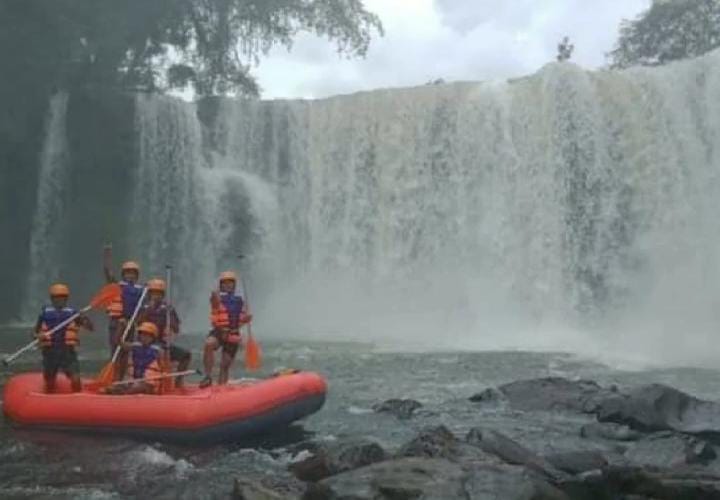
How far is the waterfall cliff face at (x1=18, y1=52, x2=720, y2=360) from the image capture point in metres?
22.0

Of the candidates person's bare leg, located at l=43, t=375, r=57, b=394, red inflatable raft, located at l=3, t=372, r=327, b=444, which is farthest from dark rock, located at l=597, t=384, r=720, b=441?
person's bare leg, located at l=43, t=375, r=57, b=394

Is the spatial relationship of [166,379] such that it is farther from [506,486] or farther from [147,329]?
[506,486]

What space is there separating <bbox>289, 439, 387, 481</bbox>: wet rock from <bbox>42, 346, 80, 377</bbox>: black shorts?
2.92m

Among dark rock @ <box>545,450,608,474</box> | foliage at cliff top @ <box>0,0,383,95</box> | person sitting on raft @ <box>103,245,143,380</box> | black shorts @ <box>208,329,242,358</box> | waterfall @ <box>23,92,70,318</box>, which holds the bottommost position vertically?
dark rock @ <box>545,450,608,474</box>

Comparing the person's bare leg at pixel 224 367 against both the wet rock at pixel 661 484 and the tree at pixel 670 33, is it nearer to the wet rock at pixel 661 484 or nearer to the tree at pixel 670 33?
the wet rock at pixel 661 484

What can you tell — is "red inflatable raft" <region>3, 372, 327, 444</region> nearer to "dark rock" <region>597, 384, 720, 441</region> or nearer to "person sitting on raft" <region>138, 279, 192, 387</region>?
"person sitting on raft" <region>138, 279, 192, 387</region>

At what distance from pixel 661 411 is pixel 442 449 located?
331 centimetres

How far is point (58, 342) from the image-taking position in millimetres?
10070

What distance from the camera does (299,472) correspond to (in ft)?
27.5

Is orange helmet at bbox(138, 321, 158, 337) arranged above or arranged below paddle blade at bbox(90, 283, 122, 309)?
below

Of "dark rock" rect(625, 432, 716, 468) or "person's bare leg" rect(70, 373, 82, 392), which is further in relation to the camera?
"person's bare leg" rect(70, 373, 82, 392)

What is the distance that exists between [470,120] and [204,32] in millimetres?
9413

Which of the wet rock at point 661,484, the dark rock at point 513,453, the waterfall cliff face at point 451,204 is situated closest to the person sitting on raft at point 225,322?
the dark rock at point 513,453

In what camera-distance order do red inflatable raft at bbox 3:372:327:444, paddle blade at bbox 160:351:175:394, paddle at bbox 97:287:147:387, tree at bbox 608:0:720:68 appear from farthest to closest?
tree at bbox 608:0:720:68 → paddle at bbox 97:287:147:387 → paddle blade at bbox 160:351:175:394 → red inflatable raft at bbox 3:372:327:444
